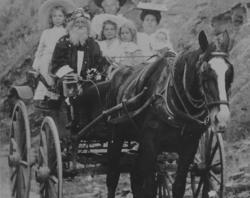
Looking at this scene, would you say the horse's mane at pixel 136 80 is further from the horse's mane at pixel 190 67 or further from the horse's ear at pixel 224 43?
the horse's ear at pixel 224 43

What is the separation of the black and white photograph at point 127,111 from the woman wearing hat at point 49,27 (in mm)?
13

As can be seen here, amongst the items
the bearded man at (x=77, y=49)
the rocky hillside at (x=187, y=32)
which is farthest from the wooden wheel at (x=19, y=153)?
the rocky hillside at (x=187, y=32)

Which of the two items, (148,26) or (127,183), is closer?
(148,26)

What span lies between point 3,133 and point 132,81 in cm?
800

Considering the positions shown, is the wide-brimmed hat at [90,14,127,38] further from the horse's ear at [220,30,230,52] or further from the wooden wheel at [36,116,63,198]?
the horse's ear at [220,30,230,52]

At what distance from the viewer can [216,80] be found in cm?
579

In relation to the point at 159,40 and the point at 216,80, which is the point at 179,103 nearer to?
the point at 216,80

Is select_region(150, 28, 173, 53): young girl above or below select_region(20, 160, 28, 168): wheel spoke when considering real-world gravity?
above

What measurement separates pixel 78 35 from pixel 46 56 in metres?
0.70

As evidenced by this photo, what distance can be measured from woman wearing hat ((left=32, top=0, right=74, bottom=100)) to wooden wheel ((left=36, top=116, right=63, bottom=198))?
823 millimetres

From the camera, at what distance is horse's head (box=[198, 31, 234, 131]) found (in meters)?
5.70

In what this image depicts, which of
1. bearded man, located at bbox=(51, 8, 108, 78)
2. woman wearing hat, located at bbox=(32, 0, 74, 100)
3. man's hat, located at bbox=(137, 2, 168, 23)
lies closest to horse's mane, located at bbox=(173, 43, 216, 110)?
bearded man, located at bbox=(51, 8, 108, 78)

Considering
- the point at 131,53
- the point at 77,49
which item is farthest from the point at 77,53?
the point at 131,53

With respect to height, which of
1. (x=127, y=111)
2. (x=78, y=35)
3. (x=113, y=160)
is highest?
(x=78, y=35)
